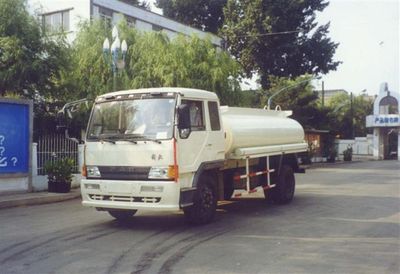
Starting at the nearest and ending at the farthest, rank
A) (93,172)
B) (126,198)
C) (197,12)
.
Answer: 1. (126,198)
2. (93,172)
3. (197,12)

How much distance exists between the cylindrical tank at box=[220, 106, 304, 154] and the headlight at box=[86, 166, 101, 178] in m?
2.97

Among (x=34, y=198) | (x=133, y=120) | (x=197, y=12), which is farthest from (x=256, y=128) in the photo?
(x=197, y=12)

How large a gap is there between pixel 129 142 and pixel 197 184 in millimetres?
1500

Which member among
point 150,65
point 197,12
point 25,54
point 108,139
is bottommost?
point 108,139

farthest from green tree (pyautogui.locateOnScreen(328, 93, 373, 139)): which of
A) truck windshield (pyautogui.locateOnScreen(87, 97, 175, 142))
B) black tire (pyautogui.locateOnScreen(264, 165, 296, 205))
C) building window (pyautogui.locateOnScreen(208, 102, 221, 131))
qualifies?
truck windshield (pyautogui.locateOnScreen(87, 97, 175, 142))

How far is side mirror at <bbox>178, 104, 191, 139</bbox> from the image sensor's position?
8.85 meters

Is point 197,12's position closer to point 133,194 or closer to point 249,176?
point 249,176

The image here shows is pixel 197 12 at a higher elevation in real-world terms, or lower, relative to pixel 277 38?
higher

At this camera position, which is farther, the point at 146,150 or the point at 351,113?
the point at 351,113

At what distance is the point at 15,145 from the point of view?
1430cm

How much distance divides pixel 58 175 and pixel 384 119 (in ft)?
154

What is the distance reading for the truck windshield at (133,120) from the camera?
29.6 ft

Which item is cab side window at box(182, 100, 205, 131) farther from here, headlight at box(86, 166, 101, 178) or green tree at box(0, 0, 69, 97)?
green tree at box(0, 0, 69, 97)

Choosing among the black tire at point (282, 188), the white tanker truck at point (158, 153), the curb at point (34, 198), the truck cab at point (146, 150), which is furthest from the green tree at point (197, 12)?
the truck cab at point (146, 150)
